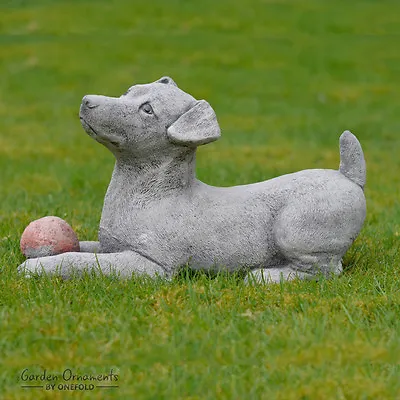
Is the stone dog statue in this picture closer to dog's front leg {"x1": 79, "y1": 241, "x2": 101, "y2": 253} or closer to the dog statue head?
the dog statue head

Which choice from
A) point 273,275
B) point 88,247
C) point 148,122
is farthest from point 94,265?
point 273,275

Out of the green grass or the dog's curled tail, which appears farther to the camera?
the dog's curled tail

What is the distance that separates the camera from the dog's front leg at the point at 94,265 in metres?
5.01

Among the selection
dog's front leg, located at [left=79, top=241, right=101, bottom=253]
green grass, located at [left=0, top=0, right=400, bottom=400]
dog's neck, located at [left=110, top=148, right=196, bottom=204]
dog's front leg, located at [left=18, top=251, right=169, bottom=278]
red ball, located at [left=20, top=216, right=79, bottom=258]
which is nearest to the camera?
green grass, located at [left=0, top=0, right=400, bottom=400]

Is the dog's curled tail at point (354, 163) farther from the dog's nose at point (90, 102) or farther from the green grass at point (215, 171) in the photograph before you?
the dog's nose at point (90, 102)

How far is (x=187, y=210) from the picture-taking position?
519cm

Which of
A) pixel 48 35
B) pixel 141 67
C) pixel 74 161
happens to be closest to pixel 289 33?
pixel 141 67

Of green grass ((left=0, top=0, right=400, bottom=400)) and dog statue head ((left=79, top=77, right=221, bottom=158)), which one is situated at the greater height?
dog statue head ((left=79, top=77, right=221, bottom=158))

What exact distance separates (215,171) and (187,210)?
13.1 ft

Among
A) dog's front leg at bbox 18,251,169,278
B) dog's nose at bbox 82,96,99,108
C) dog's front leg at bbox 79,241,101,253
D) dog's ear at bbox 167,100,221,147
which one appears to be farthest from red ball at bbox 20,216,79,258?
dog's ear at bbox 167,100,221,147

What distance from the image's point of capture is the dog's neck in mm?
5215

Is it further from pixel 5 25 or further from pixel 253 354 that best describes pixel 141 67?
pixel 253 354

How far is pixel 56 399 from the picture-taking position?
3.77 meters

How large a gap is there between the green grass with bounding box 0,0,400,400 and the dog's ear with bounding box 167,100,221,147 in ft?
2.69
